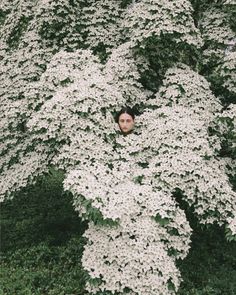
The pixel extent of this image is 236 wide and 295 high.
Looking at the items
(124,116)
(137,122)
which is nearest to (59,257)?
(137,122)

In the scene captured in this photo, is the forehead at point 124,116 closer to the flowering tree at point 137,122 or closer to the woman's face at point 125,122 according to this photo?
the woman's face at point 125,122

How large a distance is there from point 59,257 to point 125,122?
4.44m

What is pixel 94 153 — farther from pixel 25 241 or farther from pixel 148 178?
pixel 25 241

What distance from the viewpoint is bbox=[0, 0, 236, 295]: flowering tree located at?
28.2 ft

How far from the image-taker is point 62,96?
10211mm

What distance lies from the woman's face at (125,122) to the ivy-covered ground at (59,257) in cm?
307

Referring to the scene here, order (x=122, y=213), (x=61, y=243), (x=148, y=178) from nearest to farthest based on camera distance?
(x=122, y=213), (x=148, y=178), (x=61, y=243)

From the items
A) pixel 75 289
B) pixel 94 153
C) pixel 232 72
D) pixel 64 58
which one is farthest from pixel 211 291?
pixel 64 58

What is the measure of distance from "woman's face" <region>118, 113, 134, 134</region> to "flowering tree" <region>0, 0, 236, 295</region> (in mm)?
235

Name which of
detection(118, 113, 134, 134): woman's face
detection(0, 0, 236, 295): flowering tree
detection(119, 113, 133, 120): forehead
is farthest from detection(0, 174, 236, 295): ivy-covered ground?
detection(119, 113, 133, 120): forehead

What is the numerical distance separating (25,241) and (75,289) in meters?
3.62

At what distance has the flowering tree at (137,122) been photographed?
859cm

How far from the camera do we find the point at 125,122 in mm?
10562

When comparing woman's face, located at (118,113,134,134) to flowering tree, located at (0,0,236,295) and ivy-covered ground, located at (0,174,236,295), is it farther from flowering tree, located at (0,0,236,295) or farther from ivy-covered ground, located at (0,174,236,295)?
ivy-covered ground, located at (0,174,236,295)
